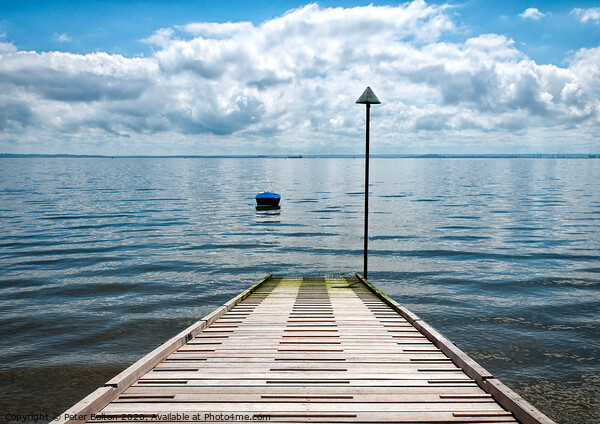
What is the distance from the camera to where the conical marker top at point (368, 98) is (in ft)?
48.8

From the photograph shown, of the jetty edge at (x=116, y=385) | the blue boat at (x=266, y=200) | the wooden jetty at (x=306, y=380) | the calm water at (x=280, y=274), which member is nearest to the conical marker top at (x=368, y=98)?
the calm water at (x=280, y=274)

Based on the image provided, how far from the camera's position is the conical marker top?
48.8ft

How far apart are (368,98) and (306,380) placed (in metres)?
10.9

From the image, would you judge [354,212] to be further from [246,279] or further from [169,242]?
[246,279]

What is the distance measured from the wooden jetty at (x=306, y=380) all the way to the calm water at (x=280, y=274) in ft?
13.5

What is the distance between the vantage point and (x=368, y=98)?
1493 centimetres

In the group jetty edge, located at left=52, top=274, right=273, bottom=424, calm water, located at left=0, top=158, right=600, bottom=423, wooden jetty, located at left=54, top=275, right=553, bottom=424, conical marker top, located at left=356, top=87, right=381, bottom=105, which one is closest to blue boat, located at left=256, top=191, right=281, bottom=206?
calm water, located at left=0, top=158, right=600, bottom=423

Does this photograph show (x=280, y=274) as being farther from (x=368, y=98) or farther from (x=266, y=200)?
(x=266, y=200)

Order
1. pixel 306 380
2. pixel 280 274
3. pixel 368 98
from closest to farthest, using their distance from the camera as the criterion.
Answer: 1. pixel 306 380
2. pixel 368 98
3. pixel 280 274

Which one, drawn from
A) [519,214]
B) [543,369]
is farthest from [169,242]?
[519,214]

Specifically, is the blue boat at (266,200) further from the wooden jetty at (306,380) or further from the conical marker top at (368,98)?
the wooden jetty at (306,380)

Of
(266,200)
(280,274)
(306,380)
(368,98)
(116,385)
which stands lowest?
(280,274)

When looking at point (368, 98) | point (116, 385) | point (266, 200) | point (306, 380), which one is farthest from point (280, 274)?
point (266, 200)

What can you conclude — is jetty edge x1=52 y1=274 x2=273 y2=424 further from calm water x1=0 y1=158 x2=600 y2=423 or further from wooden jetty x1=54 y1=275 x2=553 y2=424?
calm water x1=0 y1=158 x2=600 y2=423
